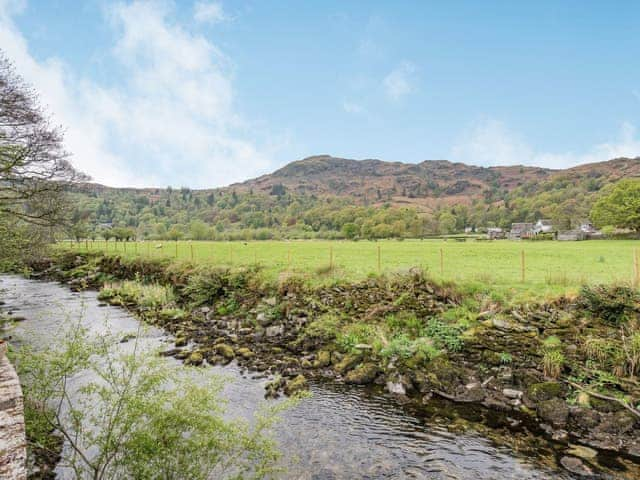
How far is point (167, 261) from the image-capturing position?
33719 millimetres

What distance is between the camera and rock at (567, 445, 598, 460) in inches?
327

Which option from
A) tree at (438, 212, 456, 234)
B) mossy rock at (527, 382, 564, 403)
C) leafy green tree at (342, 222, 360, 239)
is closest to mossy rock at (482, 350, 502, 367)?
mossy rock at (527, 382, 564, 403)

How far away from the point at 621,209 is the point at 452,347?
70281 mm

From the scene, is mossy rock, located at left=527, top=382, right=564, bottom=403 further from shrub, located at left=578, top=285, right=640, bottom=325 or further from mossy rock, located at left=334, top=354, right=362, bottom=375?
mossy rock, located at left=334, top=354, right=362, bottom=375

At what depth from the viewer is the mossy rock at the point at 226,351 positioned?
1516cm

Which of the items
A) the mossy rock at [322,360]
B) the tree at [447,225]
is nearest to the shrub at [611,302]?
the mossy rock at [322,360]

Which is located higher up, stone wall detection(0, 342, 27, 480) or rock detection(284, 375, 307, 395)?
stone wall detection(0, 342, 27, 480)

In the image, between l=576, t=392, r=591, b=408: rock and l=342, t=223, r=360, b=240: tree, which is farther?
l=342, t=223, r=360, b=240: tree

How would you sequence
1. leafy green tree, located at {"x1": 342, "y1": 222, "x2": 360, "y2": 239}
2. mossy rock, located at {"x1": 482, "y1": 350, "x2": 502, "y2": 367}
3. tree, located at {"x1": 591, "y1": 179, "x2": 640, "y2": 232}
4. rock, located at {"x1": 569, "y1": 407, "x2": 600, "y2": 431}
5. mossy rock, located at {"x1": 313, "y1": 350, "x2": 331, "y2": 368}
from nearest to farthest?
rock, located at {"x1": 569, "y1": 407, "x2": 600, "y2": 431} < mossy rock, located at {"x1": 482, "y1": 350, "x2": 502, "y2": 367} < mossy rock, located at {"x1": 313, "y1": 350, "x2": 331, "y2": 368} < tree, located at {"x1": 591, "y1": 179, "x2": 640, "y2": 232} < leafy green tree, located at {"x1": 342, "y1": 222, "x2": 360, "y2": 239}

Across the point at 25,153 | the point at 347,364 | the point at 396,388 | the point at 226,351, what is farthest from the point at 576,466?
the point at 25,153

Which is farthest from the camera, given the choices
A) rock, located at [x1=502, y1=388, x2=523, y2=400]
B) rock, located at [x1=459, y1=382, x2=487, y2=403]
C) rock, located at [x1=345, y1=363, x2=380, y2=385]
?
rock, located at [x1=345, y1=363, x2=380, y2=385]

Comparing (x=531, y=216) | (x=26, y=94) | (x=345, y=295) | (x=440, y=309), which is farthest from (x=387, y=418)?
(x=531, y=216)

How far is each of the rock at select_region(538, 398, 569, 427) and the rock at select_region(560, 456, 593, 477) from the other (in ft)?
4.94

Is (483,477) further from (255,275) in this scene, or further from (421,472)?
(255,275)
